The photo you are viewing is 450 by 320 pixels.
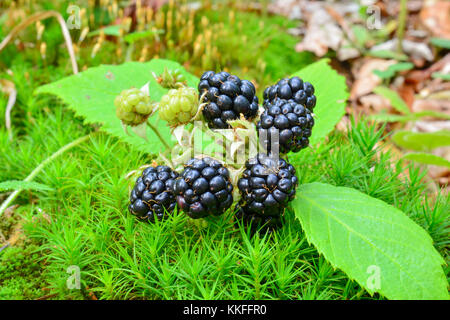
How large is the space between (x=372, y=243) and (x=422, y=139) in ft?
4.63

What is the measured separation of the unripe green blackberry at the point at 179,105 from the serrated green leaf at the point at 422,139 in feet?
5.53

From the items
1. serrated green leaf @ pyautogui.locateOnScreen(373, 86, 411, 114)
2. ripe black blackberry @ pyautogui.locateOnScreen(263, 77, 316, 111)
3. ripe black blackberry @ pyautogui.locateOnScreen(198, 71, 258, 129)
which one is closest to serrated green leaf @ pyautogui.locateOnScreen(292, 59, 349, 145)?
ripe black blackberry @ pyautogui.locateOnScreen(263, 77, 316, 111)

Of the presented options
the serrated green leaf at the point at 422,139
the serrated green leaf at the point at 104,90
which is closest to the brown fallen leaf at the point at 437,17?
the serrated green leaf at the point at 422,139

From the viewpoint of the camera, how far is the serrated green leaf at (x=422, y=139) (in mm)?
2525

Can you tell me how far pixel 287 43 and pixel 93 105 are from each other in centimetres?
259

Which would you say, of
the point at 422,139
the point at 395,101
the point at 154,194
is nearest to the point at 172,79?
the point at 154,194

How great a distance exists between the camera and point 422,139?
103 inches

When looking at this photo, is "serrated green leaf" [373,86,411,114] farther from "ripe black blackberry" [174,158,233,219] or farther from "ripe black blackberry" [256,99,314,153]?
"ripe black blackberry" [174,158,233,219]

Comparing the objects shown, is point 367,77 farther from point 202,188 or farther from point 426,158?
point 202,188

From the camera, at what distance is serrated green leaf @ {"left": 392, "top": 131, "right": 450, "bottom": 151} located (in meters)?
2.53

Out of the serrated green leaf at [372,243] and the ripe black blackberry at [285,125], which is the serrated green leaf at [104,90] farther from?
the serrated green leaf at [372,243]

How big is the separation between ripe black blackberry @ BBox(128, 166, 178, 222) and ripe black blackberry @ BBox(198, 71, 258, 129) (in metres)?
0.31
